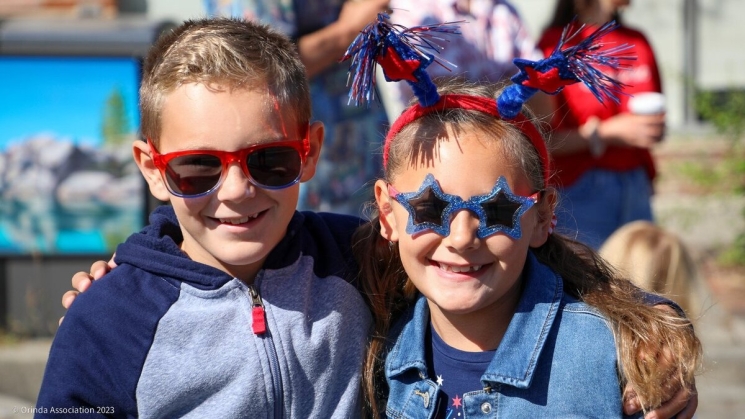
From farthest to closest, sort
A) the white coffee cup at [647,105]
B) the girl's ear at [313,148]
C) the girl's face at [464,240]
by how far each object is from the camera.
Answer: the white coffee cup at [647,105], the girl's ear at [313,148], the girl's face at [464,240]

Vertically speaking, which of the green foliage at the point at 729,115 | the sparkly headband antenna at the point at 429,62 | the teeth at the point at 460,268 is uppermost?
the sparkly headband antenna at the point at 429,62

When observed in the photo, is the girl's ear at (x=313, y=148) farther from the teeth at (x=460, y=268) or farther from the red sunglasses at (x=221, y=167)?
the teeth at (x=460, y=268)

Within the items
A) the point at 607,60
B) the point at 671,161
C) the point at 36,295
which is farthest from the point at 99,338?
the point at 671,161

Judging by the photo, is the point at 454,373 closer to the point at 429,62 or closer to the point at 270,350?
the point at 270,350

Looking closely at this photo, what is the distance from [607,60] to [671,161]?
5689 mm

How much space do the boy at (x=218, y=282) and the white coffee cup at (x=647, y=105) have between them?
1.91 meters

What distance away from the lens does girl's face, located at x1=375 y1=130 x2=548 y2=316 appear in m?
2.21

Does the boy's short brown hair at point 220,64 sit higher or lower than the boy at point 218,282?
higher

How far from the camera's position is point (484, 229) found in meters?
2.21

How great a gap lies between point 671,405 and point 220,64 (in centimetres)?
131

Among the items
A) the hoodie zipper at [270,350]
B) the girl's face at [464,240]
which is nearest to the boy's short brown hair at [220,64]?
the girl's face at [464,240]

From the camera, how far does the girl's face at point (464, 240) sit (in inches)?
86.9

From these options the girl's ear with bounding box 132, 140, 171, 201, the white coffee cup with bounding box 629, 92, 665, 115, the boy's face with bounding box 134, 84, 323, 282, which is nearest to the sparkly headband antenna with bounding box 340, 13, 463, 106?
the boy's face with bounding box 134, 84, 323, 282

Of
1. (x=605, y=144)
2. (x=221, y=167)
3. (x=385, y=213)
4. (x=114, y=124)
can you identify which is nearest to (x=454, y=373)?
(x=385, y=213)
